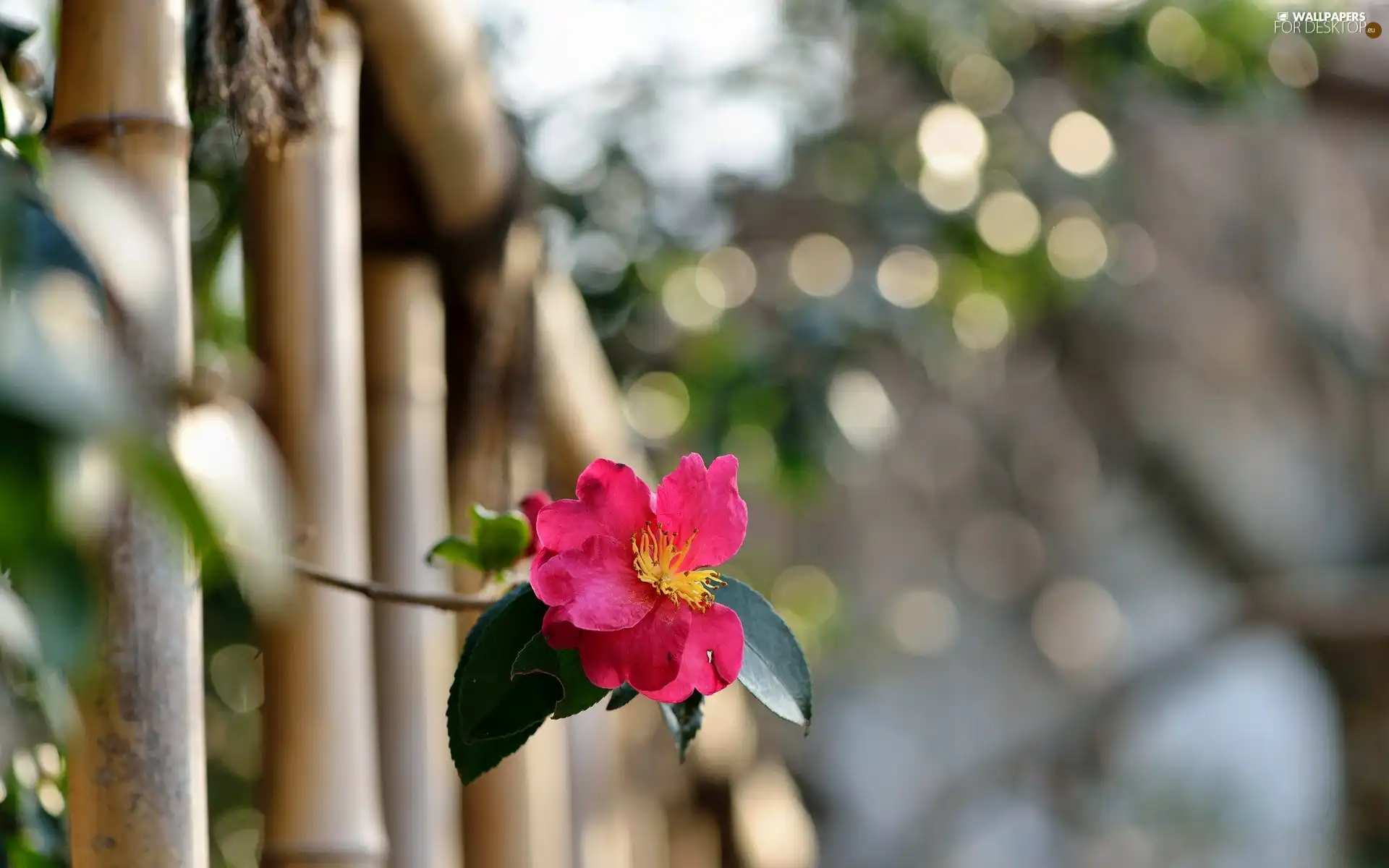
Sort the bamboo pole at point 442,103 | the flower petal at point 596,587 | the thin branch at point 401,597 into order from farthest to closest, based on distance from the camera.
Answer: the bamboo pole at point 442,103 → the thin branch at point 401,597 → the flower petal at point 596,587

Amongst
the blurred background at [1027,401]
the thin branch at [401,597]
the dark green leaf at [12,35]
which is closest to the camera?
the thin branch at [401,597]

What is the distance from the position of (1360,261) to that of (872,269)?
2.02 metres

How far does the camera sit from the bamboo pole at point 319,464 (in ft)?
2.49

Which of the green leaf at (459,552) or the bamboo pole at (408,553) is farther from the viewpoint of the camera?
the bamboo pole at (408,553)

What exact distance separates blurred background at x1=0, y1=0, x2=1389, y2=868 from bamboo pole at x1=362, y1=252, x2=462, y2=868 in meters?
0.77

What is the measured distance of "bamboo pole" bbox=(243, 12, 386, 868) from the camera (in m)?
0.76

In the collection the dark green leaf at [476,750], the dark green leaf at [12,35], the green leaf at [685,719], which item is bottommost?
the green leaf at [685,719]

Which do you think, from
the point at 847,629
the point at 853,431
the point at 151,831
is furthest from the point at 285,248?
the point at 847,629

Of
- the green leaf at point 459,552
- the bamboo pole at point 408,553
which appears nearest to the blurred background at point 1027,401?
the bamboo pole at point 408,553

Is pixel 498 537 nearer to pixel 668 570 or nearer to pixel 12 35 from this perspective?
pixel 668 570

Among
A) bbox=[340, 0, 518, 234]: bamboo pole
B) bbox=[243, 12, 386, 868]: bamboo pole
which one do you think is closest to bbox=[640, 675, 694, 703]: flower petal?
bbox=[243, 12, 386, 868]: bamboo pole

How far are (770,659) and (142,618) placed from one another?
0.75ft

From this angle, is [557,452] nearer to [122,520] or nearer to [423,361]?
[423,361]

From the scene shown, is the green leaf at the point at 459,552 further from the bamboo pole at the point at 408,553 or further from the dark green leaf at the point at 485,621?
the bamboo pole at the point at 408,553
